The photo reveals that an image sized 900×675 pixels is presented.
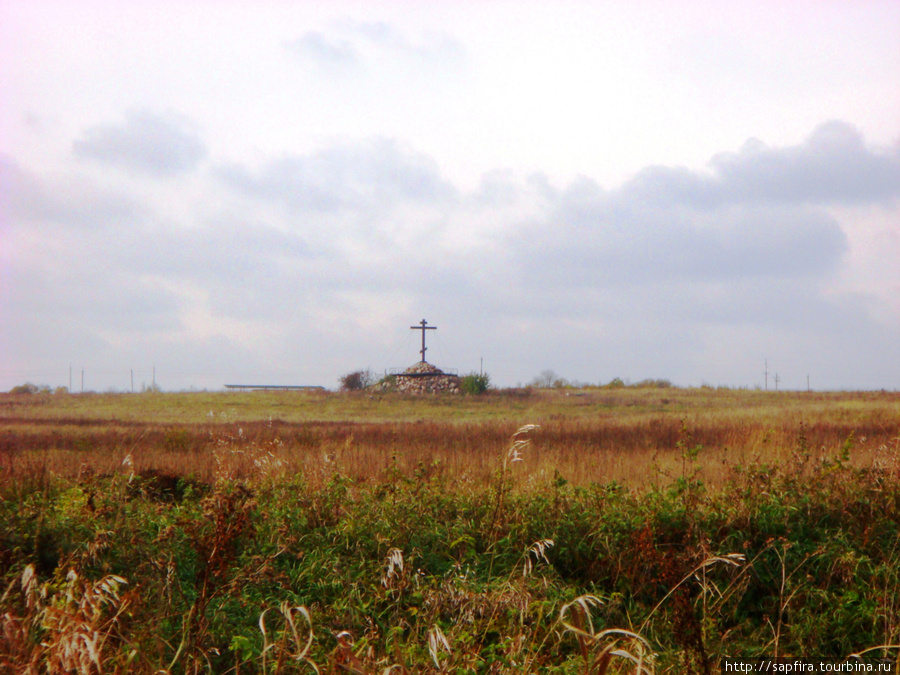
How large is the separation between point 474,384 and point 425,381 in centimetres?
496

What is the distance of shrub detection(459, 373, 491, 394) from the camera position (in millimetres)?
42844

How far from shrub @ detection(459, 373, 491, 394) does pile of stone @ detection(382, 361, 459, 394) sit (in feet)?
2.37

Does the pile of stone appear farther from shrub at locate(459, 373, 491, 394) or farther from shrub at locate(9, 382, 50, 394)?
shrub at locate(9, 382, 50, 394)

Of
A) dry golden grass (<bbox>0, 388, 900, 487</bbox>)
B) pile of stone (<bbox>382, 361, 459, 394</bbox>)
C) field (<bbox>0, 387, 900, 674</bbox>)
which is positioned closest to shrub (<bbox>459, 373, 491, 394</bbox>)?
pile of stone (<bbox>382, 361, 459, 394</bbox>)

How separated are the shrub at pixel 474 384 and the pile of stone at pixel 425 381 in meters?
0.72

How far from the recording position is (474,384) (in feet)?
141

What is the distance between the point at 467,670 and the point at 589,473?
6479mm

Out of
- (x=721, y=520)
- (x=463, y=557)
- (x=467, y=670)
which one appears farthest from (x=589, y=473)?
(x=467, y=670)

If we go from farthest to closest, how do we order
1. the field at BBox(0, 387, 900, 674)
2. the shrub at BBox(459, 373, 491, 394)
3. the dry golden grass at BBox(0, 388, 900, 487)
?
the shrub at BBox(459, 373, 491, 394) < the dry golden grass at BBox(0, 388, 900, 487) < the field at BBox(0, 387, 900, 674)

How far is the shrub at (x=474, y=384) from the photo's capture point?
1687 inches

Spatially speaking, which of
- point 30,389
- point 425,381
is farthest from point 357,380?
point 30,389

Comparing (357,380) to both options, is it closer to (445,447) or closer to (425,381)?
(425,381)

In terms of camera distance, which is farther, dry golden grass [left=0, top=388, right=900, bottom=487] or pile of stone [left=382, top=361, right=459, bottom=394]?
pile of stone [left=382, top=361, right=459, bottom=394]

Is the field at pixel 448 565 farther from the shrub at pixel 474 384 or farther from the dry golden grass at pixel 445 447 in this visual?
the shrub at pixel 474 384
